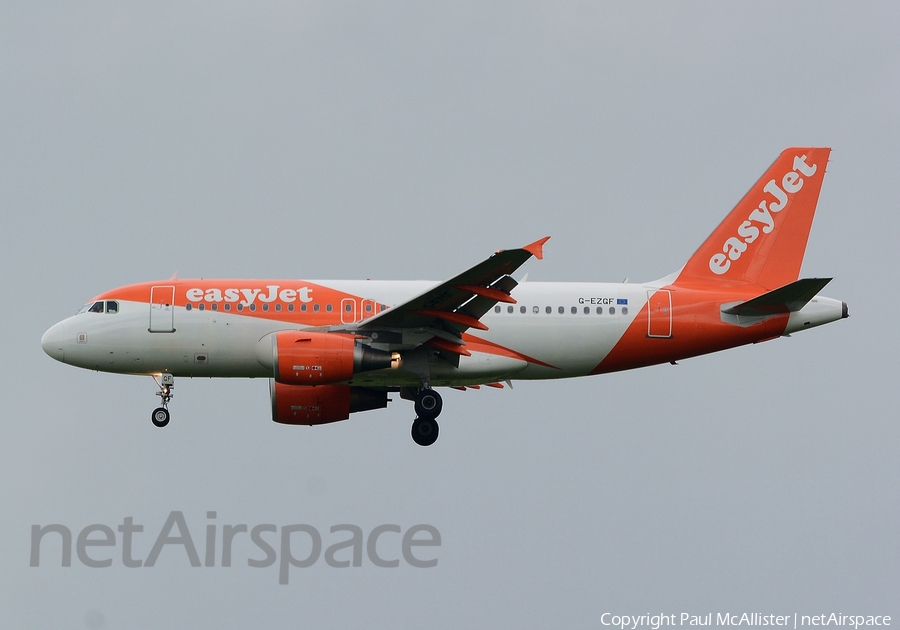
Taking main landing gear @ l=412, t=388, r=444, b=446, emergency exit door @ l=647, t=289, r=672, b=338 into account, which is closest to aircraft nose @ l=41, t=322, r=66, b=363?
main landing gear @ l=412, t=388, r=444, b=446

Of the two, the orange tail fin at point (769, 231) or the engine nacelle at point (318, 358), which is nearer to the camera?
the engine nacelle at point (318, 358)

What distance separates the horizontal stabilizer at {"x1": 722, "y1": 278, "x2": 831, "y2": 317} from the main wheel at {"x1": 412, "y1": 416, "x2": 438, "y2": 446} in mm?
8227

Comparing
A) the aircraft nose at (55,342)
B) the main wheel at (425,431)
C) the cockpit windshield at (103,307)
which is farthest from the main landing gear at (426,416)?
the aircraft nose at (55,342)

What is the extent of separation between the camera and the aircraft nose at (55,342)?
39.5 metres

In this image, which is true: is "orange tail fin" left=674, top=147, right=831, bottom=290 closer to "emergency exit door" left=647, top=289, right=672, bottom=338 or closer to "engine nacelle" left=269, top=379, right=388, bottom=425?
"emergency exit door" left=647, top=289, right=672, bottom=338

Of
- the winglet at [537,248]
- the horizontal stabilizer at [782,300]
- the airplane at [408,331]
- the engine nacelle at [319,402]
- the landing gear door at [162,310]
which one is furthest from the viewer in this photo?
the engine nacelle at [319,402]

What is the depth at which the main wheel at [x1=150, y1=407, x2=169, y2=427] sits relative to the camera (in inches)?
1548

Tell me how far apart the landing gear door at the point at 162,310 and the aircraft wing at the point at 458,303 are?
511cm

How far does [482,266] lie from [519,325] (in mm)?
4654

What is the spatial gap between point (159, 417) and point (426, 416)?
23.0 feet

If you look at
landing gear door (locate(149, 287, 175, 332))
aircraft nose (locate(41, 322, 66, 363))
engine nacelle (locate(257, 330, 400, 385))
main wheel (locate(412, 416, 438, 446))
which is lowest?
main wheel (locate(412, 416, 438, 446))

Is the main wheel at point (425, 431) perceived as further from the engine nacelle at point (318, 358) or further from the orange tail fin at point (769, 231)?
the orange tail fin at point (769, 231)

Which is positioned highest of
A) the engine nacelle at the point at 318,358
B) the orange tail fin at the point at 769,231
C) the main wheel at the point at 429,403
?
the orange tail fin at the point at 769,231

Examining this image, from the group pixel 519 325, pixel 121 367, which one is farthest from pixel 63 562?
pixel 519 325
